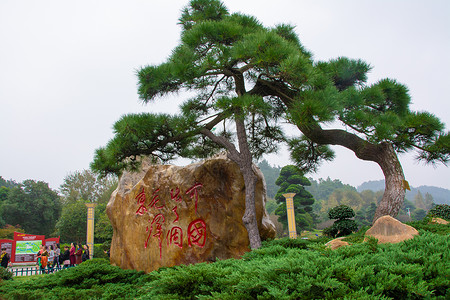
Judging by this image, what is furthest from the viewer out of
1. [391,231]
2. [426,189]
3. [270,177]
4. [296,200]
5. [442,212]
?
[426,189]

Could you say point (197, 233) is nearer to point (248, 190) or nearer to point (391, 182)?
point (248, 190)

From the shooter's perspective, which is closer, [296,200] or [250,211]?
[250,211]

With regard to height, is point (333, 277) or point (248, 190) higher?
point (248, 190)

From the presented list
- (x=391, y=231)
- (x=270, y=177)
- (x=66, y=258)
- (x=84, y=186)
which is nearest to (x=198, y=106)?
(x=391, y=231)

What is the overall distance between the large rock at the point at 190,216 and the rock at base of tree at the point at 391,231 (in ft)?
5.49

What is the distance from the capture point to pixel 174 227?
468 centimetres

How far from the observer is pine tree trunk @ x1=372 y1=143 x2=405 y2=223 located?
3.87 meters

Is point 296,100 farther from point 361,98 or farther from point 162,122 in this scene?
point 162,122

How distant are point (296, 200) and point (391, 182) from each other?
1352 centimetres

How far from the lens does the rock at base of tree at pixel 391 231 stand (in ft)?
9.84

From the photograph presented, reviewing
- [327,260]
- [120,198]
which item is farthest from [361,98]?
[120,198]

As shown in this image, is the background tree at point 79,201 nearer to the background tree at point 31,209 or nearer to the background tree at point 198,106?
the background tree at point 31,209

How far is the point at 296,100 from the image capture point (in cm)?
384

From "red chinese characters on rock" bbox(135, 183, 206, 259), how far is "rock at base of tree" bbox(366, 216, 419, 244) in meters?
2.26
